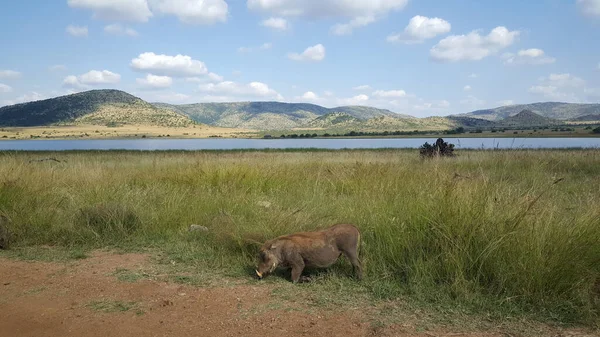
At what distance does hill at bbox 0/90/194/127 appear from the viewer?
486ft

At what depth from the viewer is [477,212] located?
500cm

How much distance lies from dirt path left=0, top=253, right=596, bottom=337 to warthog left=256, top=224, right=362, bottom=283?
300 millimetres

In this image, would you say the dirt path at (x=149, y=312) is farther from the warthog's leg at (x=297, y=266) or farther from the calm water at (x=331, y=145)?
the calm water at (x=331, y=145)

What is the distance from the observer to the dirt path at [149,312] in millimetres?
3721

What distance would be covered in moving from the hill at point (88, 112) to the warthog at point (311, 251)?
147 meters

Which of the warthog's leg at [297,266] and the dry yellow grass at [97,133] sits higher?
the dry yellow grass at [97,133]

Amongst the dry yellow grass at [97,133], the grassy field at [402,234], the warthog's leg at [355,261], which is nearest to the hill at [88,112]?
the dry yellow grass at [97,133]

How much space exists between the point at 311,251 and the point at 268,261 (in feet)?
1.58

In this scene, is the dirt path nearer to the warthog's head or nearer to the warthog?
the warthog's head

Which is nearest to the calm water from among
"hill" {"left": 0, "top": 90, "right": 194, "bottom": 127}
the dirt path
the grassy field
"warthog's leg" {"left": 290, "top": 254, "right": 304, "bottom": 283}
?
the grassy field

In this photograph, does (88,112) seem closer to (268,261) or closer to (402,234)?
(268,261)

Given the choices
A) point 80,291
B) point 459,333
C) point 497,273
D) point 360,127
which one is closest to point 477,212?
point 497,273

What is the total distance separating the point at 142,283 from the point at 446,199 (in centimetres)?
360

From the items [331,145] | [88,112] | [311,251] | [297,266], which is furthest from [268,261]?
[88,112]
